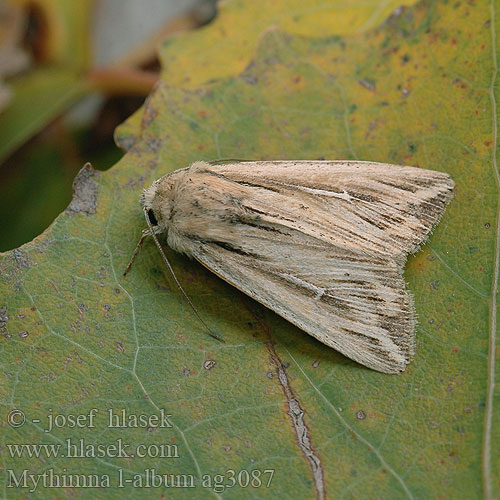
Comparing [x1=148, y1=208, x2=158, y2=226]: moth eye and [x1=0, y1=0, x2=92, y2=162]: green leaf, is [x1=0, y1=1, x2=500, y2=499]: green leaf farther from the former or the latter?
[x1=0, y1=0, x2=92, y2=162]: green leaf

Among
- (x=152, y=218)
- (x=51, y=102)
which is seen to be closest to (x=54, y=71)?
(x=51, y=102)

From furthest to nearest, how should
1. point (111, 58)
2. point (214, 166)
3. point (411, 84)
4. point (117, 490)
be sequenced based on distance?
point (111, 58) → point (411, 84) → point (214, 166) → point (117, 490)

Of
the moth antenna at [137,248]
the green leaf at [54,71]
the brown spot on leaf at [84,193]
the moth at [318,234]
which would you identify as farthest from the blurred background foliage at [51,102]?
the moth at [318,234]

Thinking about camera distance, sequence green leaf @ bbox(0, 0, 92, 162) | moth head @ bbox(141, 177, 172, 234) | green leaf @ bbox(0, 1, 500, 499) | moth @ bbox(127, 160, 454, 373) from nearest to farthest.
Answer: green leaf @ bbox(0, 1, 500, 499), moth @ bbox(127, 160, 454, 373), moth head @ bbox(141, 177, 172, 234), green leaf @ bbox(0, 0, 92, 162)

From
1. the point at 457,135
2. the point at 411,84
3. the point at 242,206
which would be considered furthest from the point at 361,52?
the point at 242,206

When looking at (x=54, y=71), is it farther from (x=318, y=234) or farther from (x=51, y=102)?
(x=318, y=234)

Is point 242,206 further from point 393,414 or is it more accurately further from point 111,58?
point 111,58
